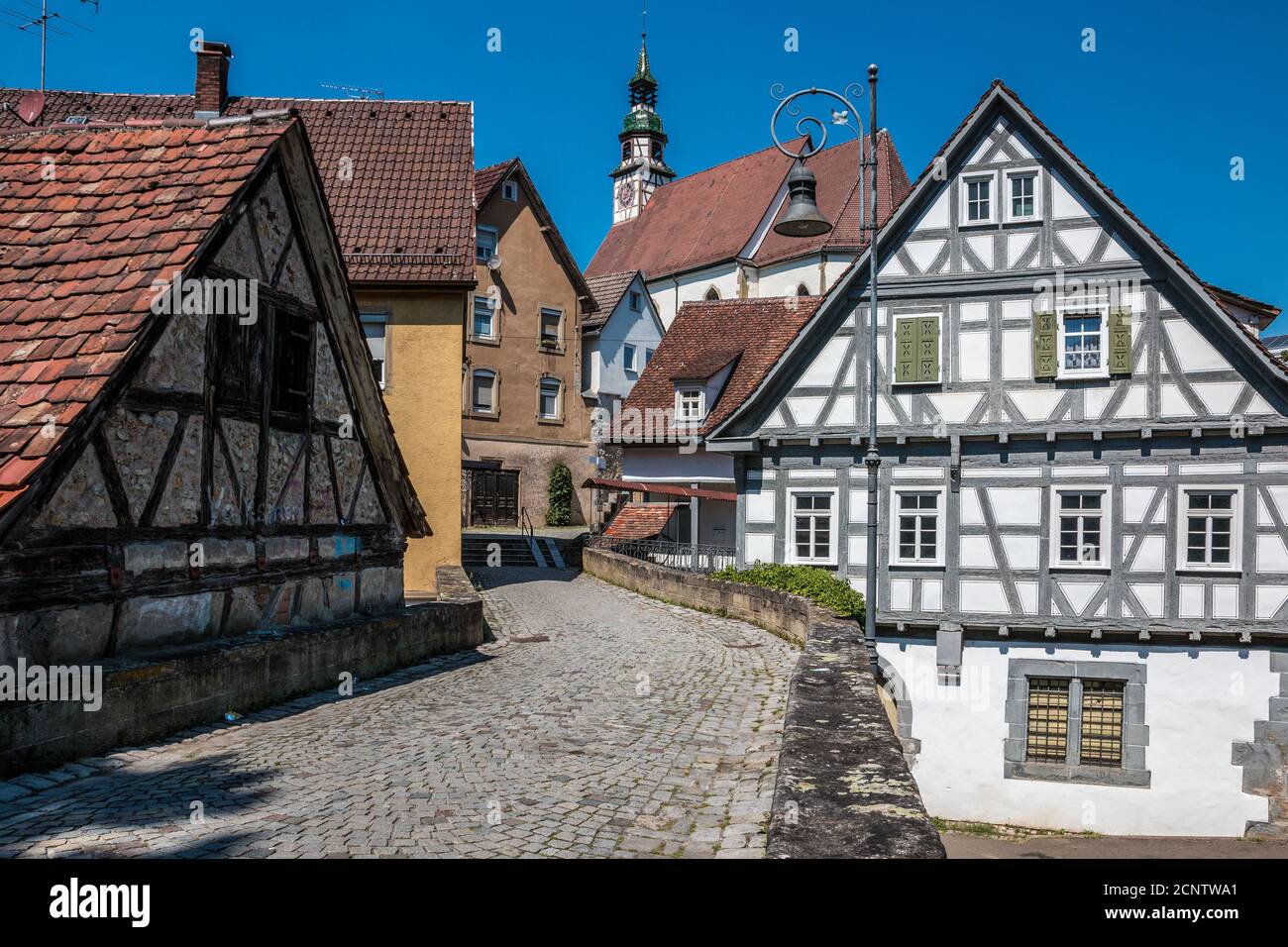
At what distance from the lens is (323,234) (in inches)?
442

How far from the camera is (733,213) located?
55.2 metres

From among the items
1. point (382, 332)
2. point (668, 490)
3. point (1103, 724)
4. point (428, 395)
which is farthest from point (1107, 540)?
point (382, 332)

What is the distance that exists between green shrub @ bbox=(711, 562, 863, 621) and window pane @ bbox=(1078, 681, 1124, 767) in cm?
434

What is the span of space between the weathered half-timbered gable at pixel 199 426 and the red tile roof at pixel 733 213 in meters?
36.8

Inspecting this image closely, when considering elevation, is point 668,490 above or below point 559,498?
above

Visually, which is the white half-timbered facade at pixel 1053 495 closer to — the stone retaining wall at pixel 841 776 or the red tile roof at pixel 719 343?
the stone retaining wall at pixel 841 776

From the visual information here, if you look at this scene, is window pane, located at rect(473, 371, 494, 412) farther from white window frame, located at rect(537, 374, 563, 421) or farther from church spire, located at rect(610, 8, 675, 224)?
church spire, located at rect(610, 8, 675, 224)

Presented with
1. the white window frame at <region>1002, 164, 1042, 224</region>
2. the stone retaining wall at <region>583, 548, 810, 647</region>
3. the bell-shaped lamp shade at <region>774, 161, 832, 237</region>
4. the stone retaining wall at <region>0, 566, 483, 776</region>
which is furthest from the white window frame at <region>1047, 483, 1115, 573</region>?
the stone retaining wall at <region>0, 566, 483, 776</region>

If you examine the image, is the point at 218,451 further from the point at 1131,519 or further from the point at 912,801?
the point at 1131,519

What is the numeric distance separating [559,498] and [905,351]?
22827mm

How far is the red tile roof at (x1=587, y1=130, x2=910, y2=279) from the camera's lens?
47406 millimetres

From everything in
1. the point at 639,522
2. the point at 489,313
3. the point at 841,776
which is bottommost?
the point at 841,776

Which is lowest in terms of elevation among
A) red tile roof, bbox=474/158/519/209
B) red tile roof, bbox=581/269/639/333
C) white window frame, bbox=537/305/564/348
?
white window frame, bbox=537/305/564/348

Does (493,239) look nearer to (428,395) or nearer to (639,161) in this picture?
(428,395)
